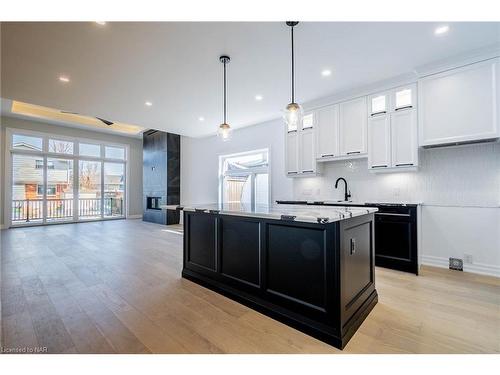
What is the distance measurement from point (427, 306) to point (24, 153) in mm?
9928

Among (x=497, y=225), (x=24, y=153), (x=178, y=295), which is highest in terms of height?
(x=24, y=153)

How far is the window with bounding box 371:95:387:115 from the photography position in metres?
3.66

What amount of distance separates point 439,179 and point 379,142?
39.1 inches

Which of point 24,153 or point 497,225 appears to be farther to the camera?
point 24,153

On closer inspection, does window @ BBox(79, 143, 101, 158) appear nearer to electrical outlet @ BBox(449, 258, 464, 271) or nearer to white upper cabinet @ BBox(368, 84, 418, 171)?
white upper cabinet @ BBox(368, 84, 418, 171)

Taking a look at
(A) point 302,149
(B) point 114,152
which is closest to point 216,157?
(A) point 302,149

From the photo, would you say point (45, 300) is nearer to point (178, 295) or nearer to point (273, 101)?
point (178, 295)

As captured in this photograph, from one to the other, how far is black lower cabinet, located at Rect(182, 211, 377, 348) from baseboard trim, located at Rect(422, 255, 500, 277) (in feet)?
5.94

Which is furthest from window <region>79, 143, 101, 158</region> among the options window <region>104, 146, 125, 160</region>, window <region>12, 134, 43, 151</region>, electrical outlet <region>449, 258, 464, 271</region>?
electrical outlet <region>449, 258, 464, 271</region>

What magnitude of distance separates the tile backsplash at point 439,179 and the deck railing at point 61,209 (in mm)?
8002

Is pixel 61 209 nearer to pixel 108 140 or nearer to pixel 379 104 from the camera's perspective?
pixel 108 140

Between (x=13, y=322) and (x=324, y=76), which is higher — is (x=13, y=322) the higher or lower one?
the lower one
